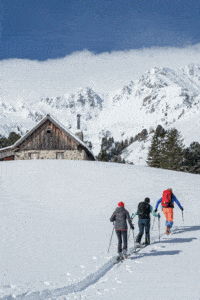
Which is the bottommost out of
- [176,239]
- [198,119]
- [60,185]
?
[176,239]

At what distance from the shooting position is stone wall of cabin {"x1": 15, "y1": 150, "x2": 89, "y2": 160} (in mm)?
33469

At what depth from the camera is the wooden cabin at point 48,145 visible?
110 feet

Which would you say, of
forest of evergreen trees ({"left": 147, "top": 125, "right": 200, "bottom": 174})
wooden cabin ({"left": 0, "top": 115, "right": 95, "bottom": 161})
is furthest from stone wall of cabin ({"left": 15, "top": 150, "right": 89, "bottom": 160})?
forest of evergreen trees ({"left": 147, "top": 125, "right": 200, "bottom": 174})

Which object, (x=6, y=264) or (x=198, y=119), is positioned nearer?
(x=6, y=264)

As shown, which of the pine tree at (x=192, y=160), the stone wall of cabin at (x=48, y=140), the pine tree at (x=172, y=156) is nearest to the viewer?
the stone wall of cabin at (x=48, y=140)

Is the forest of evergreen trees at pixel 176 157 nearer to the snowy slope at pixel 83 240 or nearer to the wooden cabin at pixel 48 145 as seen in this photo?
the wooden cabin at pixel 48 145

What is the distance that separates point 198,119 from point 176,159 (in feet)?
289

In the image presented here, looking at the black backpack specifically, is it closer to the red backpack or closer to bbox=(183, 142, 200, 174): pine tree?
the red backpack

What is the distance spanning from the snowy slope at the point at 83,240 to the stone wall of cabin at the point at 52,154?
707cm

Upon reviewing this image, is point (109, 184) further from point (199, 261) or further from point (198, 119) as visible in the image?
point (198, 119)

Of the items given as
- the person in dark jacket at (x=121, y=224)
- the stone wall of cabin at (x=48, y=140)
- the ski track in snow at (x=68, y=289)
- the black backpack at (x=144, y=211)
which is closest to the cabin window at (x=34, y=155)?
the stone wall of cabin at (x=48, y=140)

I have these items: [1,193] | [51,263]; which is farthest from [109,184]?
[51,263]

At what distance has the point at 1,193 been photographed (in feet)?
65.6

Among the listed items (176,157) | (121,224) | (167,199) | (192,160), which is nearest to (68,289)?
(121,224)
